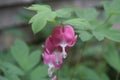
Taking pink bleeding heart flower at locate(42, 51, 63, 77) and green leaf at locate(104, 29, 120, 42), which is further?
green leaf at locate(104, 29, 120, 42)

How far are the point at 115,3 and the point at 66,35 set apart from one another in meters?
0.39

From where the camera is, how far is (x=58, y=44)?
4.39 feet

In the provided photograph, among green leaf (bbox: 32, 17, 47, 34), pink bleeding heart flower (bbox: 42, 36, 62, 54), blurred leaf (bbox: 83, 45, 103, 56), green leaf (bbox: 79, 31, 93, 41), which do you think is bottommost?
blurred leaf (bbox: 83, 45, 103, 56)

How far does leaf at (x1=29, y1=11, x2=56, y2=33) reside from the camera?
1271mm

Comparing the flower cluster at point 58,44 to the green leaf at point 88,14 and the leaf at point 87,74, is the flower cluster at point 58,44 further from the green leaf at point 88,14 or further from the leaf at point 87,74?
the leaf at point 87,74

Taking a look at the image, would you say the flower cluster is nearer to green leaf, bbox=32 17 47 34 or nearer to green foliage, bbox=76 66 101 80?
green leaf, bbox=32 17 47 34

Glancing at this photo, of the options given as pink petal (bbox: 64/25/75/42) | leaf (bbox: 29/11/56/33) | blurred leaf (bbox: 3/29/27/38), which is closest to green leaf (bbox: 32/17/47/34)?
leaf (bbox: 29/11/56/33)

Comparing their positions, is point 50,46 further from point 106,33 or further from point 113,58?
point 113,58

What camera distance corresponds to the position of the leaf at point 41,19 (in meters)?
1.27

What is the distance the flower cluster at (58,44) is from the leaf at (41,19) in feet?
0.19

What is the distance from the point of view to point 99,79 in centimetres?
200

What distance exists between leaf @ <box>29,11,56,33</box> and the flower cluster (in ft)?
0.19

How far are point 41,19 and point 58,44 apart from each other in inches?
4.9

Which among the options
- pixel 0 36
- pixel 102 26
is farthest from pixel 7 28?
pixel 102 26
